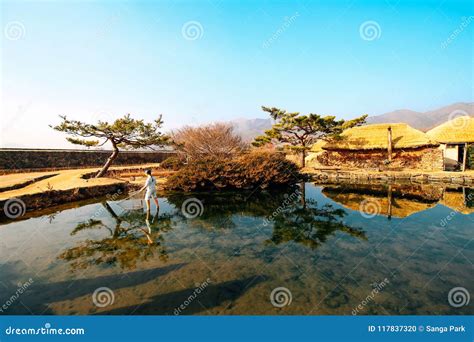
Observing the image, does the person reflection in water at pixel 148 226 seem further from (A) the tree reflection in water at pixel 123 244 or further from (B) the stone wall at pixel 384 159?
(B) the stone wall at pixel 384 159

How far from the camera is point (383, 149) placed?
23953 mm

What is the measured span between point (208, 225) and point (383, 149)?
22615 mm

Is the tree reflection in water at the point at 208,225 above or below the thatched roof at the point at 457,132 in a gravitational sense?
below

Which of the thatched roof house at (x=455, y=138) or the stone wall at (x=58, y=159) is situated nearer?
the stone wall at (x=58, y=159)

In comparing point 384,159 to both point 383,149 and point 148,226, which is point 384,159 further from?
point 148,226

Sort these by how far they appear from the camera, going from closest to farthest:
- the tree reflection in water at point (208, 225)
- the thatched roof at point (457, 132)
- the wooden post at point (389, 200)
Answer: the tree reflection in water at point (208, 225) < the wooden post at point (389, 200) < the thatched roof at point (457, 132)

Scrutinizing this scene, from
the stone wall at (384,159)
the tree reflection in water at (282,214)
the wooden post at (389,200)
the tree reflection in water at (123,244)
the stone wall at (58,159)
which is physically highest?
the stone wall at (58,159)

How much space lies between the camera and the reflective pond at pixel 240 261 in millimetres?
4137

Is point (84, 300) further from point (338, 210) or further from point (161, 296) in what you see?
point (338, 210)

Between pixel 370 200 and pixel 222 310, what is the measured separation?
11027 mm

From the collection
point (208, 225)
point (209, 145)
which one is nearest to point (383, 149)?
point (209, 145)

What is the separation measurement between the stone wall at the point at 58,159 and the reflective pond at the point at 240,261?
15.3 m

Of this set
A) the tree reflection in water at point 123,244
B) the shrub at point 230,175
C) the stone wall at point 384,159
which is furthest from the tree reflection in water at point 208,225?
the stone wall at point 384,159

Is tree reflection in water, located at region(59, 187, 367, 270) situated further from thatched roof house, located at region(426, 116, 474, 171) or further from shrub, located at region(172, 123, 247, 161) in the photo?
thatched roof house, located at region(426, 116, 474, 171)
